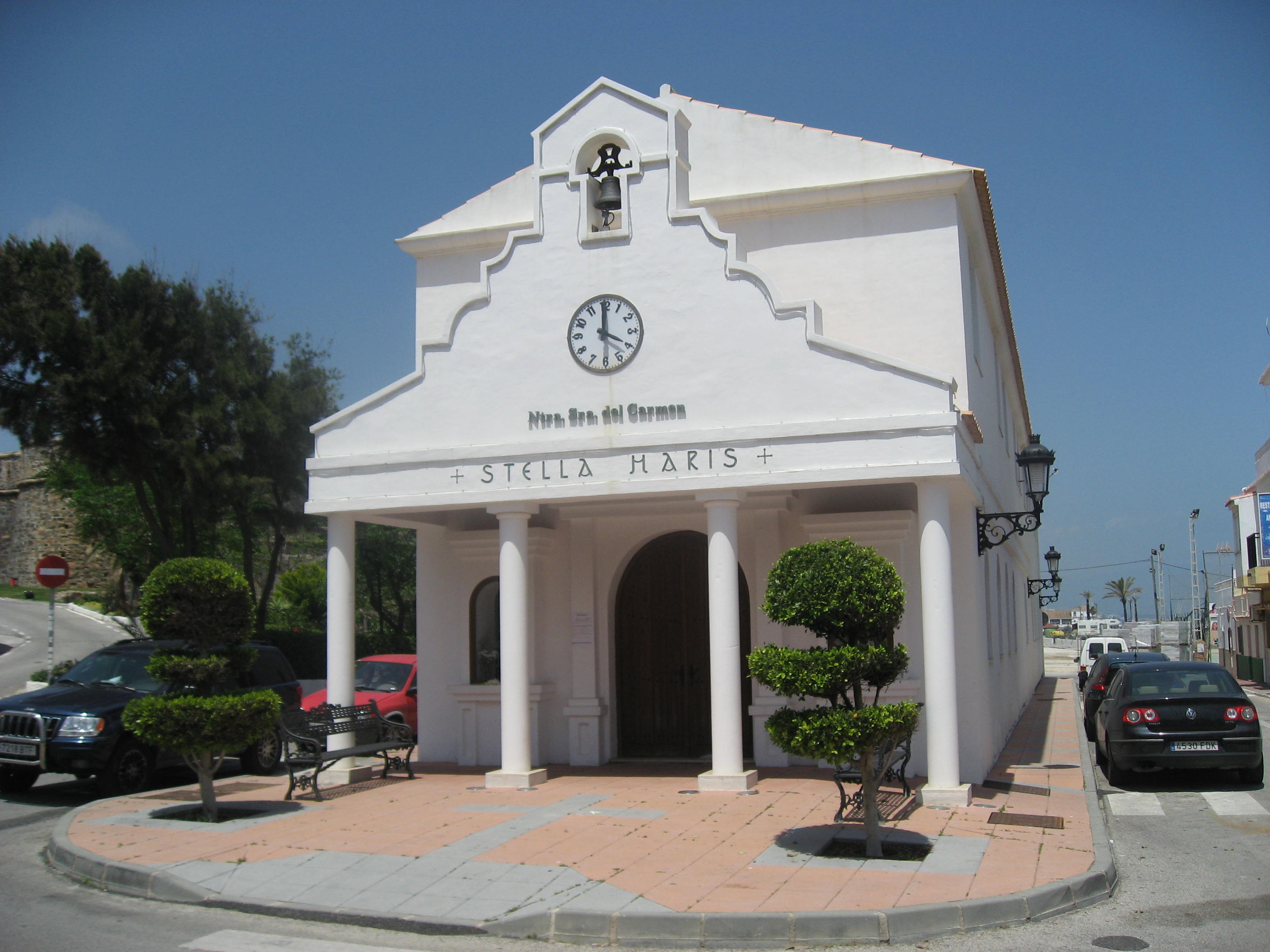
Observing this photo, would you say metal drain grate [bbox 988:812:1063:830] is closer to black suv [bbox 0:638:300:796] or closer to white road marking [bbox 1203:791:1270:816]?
white road marking [bbox 1203:791:1270:816]

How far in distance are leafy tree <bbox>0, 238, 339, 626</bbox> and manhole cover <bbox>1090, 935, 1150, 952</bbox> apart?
20.9 m

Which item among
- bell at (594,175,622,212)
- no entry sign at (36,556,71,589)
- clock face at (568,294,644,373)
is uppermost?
bell at (594,175,622,212)

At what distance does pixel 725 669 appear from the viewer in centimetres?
1139

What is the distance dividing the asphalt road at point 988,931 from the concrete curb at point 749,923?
7 cm

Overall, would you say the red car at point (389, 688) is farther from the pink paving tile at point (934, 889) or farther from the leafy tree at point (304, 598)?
the leafy tree at point (304, 598)

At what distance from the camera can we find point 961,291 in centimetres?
1316

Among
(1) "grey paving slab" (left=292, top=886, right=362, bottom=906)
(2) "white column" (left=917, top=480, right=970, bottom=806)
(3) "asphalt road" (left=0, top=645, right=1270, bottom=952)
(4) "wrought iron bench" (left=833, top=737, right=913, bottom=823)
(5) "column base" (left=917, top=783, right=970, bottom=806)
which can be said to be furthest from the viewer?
(2) "white column" (left=917, top=480, right=970, bottom=806)

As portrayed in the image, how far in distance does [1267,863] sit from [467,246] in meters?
11.9

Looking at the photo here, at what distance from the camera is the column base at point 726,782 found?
37.0ft

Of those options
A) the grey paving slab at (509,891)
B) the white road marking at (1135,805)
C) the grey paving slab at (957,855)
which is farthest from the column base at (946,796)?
the grey paving slab at (509,891)

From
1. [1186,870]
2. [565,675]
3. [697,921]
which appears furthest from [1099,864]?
[565,675]

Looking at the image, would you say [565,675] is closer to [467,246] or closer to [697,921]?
[467,246]

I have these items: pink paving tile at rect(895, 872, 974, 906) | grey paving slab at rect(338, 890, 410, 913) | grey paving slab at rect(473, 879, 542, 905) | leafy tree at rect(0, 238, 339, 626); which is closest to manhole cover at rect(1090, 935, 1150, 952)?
pink paving tile at rect(895, 872, 974, 906)

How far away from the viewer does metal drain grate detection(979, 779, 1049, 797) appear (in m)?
11.8
